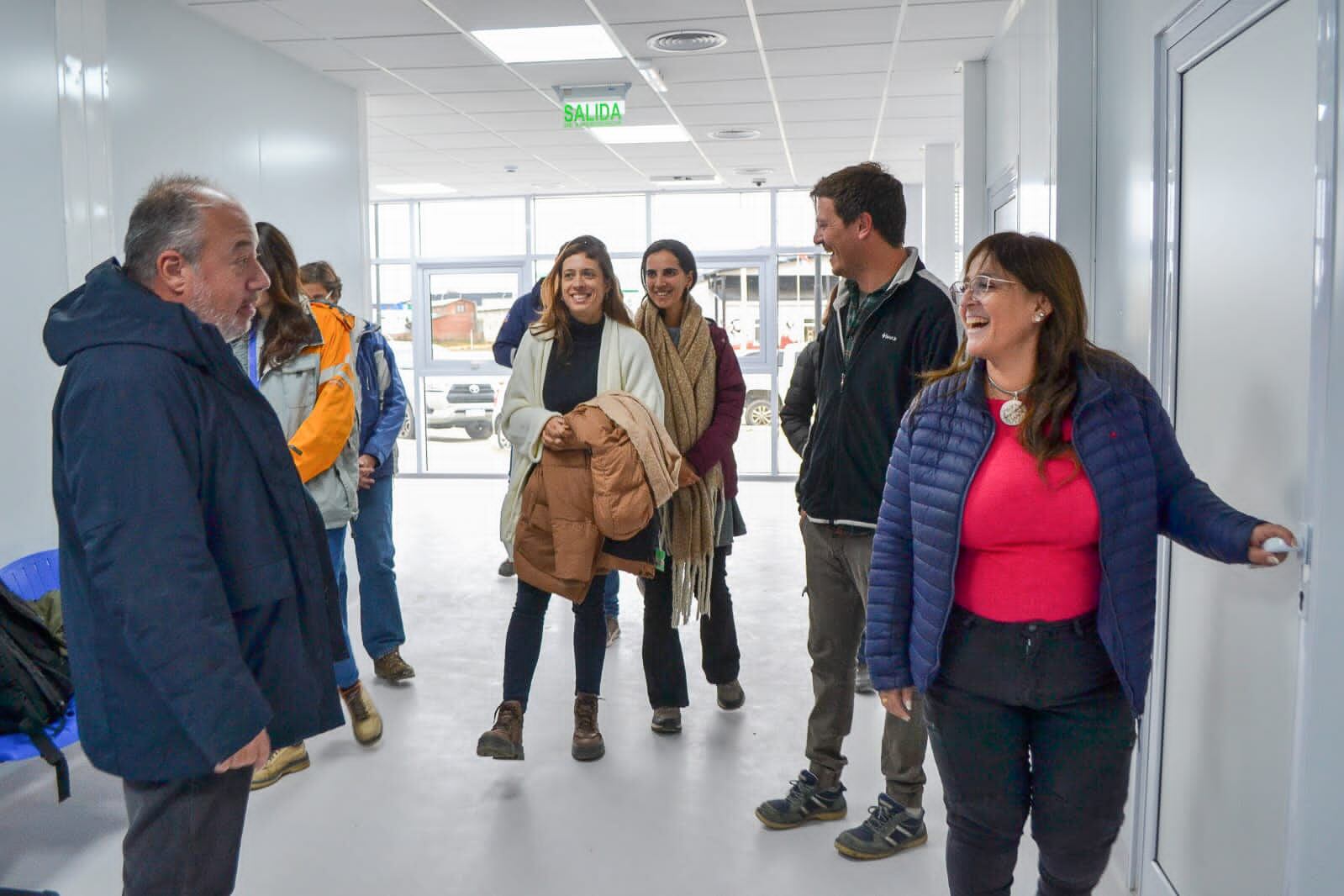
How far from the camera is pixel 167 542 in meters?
1.48

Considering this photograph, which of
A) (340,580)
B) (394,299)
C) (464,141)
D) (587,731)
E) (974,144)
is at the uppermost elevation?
(464,141)

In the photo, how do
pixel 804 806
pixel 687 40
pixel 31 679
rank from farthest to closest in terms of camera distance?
pixel 687 40 < pixel 804 806 < pixel 31 679

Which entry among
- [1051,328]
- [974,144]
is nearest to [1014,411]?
[1051,328]

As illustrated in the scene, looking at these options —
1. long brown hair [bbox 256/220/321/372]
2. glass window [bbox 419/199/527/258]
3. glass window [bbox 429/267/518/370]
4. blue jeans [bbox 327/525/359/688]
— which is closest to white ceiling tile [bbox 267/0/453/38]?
long brown hair [bbox 256/220/321/372]

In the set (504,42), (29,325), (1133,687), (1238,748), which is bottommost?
(1238,748)

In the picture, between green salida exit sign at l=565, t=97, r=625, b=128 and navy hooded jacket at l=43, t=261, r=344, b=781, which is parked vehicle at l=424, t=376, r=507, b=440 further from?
navy hooded jacket at l=43, t=261, r=344, b=781

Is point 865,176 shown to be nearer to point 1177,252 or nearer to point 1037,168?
point 1177,252

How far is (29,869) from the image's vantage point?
270cm

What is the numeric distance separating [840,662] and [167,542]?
180 centimetres

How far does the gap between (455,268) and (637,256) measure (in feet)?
6.31

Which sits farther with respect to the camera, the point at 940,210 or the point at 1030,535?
the point at 940,210

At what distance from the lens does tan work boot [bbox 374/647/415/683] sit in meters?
4.05

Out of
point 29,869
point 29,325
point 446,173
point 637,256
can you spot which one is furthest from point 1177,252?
point 637,256

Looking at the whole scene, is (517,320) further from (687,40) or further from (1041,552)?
(1041,552)
